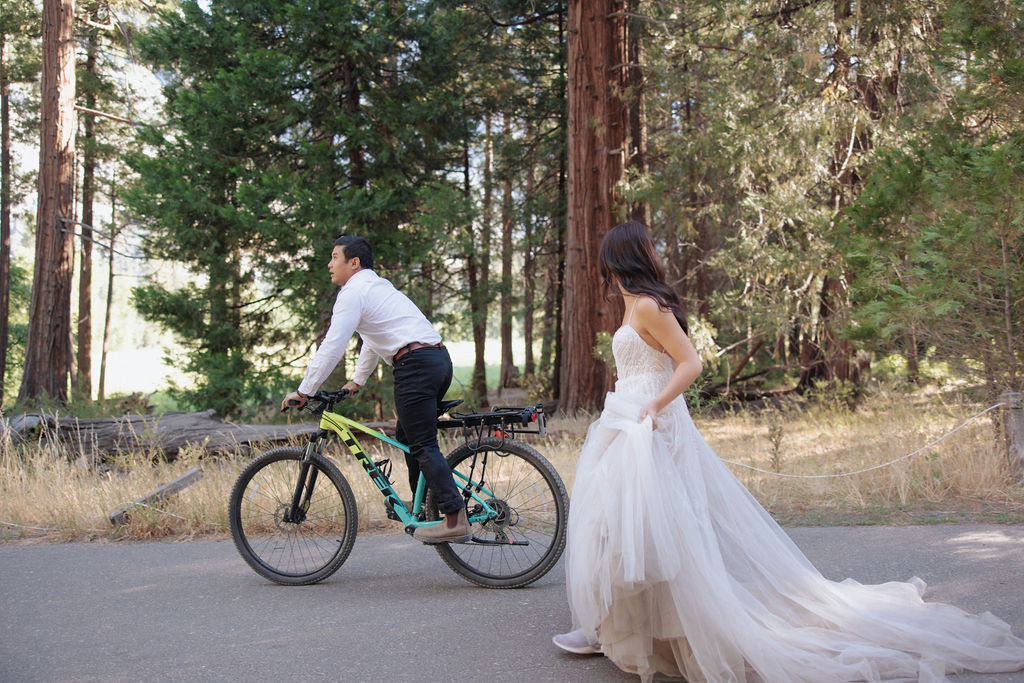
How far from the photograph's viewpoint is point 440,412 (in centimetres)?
552

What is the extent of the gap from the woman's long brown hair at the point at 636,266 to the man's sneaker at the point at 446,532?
2.00 m

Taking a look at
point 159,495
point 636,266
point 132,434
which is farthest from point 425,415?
point 132,434

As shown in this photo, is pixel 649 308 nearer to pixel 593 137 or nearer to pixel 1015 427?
pixel 1015 427

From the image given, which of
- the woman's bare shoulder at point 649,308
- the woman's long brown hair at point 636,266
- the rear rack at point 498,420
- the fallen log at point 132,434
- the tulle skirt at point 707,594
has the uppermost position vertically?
the woman's long brown hair at point 636,266

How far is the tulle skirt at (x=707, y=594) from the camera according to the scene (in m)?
3.62

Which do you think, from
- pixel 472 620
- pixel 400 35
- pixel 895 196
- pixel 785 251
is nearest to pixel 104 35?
pixel 400 35

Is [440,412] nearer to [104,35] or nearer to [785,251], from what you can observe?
[785,251]

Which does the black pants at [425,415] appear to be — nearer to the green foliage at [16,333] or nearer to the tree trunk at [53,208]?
the tree trunk at [53,208]

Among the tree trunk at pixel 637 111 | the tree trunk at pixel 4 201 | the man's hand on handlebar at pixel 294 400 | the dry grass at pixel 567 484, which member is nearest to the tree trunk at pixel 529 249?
the tree trunk at pixel 637 111

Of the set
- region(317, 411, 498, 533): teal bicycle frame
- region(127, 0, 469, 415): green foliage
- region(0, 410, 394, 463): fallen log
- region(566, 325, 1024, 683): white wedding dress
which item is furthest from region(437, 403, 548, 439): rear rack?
region(127, 0, 469, 415): green foliage

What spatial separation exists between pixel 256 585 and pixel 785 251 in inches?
402

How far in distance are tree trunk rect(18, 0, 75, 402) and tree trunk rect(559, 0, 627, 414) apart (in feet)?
34.4

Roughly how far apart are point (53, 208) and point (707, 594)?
17.8 metres

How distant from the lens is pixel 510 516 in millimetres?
5430
